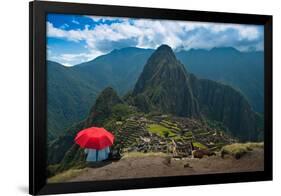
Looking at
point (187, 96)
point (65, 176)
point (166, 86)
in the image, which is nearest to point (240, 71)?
point (187, 96)

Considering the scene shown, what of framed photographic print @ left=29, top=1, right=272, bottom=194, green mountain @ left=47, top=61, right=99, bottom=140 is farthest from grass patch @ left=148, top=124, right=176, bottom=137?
green mountain @ left=47, top=61, right=99, bottom=140

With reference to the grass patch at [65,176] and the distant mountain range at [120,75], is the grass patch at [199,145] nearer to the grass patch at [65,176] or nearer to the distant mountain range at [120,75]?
the distant mountain range at [120,75]

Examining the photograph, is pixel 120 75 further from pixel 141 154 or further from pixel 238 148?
pixel 238 148

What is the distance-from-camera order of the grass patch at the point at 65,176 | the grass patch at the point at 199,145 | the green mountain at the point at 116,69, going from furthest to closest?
the grass patch at the point at 199,145 < the green mountain at the point at 116,69 < the grass patch at the point at 65,176

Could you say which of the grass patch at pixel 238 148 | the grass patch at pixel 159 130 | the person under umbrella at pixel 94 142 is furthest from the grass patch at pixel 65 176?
the grass patch at pixel 238 148

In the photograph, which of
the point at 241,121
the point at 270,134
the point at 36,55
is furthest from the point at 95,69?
the point at 270,134

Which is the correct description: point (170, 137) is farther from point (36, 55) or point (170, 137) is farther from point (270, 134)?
point (36, 55)

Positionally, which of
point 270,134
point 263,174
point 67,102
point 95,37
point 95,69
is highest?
point 95,37
